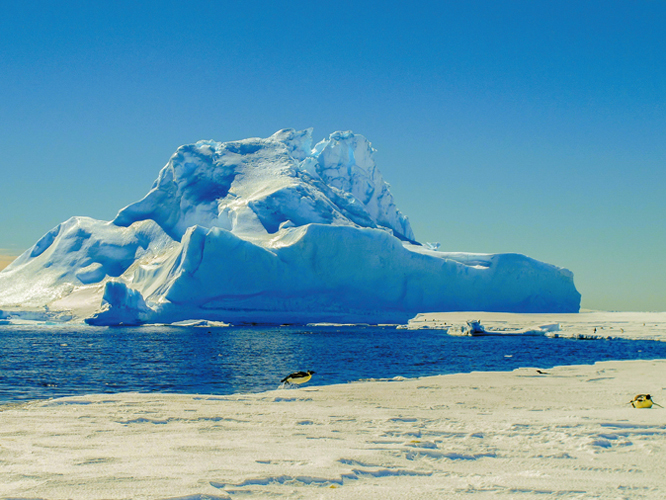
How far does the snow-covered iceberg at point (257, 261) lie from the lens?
45594 mm

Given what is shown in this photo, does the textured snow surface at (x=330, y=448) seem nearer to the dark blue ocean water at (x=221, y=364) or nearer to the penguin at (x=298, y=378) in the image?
the penguin at (x=298, y=378)

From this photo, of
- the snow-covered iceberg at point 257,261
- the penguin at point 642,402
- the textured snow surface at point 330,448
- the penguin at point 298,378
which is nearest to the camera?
the textured snow surface at point 330,448

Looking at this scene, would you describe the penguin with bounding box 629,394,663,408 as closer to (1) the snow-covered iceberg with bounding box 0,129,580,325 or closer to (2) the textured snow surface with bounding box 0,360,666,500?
(2) the textured snow surface with bounding box 0,360,666,500

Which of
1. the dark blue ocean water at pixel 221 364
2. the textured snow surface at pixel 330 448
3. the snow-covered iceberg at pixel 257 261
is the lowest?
the dark blue ocean water at pixel 221 364

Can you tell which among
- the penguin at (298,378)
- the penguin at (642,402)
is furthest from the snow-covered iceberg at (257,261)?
the penguin at (642,402)

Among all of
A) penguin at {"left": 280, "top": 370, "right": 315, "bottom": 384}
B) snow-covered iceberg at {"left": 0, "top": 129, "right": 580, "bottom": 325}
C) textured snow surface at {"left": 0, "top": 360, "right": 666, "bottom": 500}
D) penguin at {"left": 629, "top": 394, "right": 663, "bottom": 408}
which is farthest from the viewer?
snow-covered iceberg at {"left": 0, "top": 129, "right": 580, "bottom": 325}

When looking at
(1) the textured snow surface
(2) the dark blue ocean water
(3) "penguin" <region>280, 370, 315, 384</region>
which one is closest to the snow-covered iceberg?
(2) the dark blue ocean water

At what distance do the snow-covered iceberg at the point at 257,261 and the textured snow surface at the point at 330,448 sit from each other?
120 ft

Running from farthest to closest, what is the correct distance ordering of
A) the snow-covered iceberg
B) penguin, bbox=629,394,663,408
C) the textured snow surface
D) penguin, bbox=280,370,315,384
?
the snow-covered iceberg, penguin, bbox=280,370,315,384, penguin, bbox=629,394,663,408, the textured snow surface

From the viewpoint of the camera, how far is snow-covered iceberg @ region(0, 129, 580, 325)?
45.6 meters

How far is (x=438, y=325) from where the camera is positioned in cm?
4559

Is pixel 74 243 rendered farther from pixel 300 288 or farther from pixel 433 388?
pixel 433 388

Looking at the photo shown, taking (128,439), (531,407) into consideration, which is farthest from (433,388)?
(128,439)

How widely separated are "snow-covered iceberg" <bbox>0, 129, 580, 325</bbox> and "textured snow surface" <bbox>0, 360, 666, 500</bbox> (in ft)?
120
